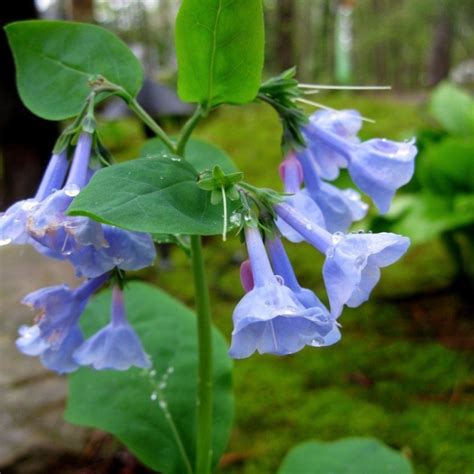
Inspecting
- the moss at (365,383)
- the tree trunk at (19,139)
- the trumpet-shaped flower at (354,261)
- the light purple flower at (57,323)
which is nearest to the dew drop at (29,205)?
the light purple flower at (57,323)

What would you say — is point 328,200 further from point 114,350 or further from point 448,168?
point 448,168

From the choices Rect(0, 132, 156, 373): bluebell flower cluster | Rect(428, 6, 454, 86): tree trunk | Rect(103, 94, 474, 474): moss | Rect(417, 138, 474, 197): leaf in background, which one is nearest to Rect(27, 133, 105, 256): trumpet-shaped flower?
Rect(0, 132, 156, 373): bluebell flower cluster

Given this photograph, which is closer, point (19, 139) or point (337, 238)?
point (337, 238)

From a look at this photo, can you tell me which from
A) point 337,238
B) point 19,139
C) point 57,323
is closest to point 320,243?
point 337,238

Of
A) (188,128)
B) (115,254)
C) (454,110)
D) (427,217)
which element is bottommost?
(427,217)

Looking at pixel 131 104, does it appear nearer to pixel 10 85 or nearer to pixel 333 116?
pixel 333 116

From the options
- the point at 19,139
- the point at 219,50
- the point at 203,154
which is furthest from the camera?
the point at 19,139
